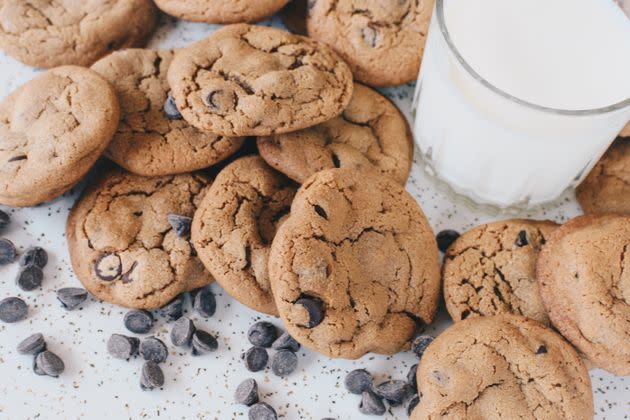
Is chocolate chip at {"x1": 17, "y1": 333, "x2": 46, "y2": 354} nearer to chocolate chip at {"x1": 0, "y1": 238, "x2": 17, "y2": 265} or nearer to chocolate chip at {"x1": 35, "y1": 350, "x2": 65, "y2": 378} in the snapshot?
chocolate chip at {"x1": 35, "y1": 350, "x2": 65, "y2": 378}

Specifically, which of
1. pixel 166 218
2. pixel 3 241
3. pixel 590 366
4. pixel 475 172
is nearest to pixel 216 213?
pixel 166 218

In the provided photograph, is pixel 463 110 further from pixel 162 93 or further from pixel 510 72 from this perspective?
pixel 162 93

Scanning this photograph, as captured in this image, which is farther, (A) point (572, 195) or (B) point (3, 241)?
(A) point (572, 195)

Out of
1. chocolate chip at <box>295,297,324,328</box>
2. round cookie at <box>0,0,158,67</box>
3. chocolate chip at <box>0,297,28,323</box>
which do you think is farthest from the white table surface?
round cookie at <box>0,0,158,67</box>

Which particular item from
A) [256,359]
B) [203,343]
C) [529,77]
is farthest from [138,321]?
[529,77]

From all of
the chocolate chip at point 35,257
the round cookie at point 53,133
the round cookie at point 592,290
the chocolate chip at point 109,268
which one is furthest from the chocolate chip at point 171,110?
the round cookie at point 592,290

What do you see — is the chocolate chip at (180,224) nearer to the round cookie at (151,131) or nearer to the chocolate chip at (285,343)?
the round cookie at (151,131)
